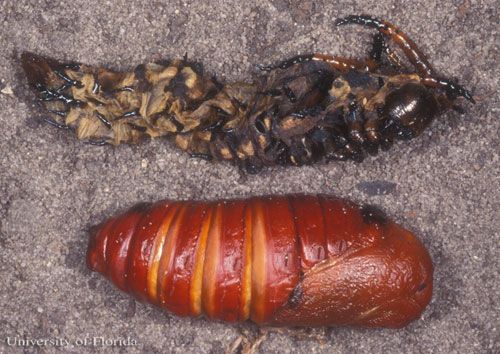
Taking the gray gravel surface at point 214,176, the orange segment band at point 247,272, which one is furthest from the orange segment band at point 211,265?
the gray gravel surface at point 214,176

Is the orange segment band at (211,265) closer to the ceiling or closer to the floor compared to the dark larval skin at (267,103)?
closer to the floor

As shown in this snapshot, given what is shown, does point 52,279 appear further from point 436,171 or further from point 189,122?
point 436,171

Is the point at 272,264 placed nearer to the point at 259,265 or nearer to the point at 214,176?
the point at 259,265

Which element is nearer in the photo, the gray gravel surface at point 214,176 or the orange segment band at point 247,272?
the orange segment band at point 247,272

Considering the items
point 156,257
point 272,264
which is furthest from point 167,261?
point 272,264

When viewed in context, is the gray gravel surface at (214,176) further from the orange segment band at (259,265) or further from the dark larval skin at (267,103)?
the orange segment band at (259,265)
